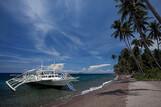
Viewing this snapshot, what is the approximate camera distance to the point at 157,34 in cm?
5091

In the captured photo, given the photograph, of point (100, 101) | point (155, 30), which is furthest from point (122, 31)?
point (100, 101)

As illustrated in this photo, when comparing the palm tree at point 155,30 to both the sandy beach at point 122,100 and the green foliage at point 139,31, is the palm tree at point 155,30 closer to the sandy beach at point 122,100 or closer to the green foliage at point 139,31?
the green foliage at point 139,31

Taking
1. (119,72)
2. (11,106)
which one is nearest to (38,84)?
(11,106)

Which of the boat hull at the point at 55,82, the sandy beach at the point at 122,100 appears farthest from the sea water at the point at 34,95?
the sandy beach at the point at 122,100

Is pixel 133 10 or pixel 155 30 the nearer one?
pixel 133 10

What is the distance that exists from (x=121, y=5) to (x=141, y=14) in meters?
3.99

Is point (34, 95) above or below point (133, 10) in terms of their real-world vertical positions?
below

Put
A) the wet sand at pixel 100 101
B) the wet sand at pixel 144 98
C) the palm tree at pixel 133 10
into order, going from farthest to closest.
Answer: the palm tree at pixel 133 10 → the wet sand at pixel 100 101 → the wet sand at pixel 144 98

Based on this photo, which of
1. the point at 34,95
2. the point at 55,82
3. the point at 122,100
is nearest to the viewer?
the point at 122,100

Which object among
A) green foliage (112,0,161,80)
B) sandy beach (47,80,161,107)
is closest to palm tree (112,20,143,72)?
green foliage (112,0,161,80)

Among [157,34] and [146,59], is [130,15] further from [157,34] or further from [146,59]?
[146,59]

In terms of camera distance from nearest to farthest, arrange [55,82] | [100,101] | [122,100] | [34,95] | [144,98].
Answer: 1. [144,98]
2. [122,100]
3. [100,101]
4. [34,95]
5. [55,82]

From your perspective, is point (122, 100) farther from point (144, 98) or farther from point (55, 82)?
point (55, 82)

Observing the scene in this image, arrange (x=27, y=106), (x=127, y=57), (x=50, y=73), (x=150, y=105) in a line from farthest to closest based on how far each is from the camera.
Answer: (x=127, y=57) → (x=50, y=73) → (x=27, y=106) → (x=150, y=105)
